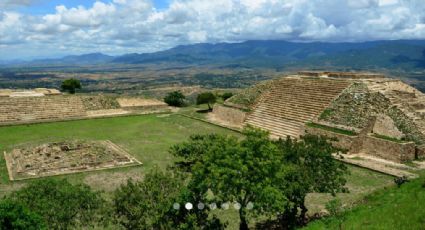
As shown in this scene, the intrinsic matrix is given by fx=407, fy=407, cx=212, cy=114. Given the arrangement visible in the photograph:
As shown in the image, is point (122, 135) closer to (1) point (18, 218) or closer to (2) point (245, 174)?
(2) point (245, 174)

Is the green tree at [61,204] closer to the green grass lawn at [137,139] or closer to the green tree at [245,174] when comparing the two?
the green tree at [245,174]

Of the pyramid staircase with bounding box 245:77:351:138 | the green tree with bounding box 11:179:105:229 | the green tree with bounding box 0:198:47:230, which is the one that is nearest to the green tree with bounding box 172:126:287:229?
the green tree with bounding box 11:179:105:229

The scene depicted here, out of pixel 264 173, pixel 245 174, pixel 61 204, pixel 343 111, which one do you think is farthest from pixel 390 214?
pixel 343 111

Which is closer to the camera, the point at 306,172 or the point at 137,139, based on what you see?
the point at 306,172

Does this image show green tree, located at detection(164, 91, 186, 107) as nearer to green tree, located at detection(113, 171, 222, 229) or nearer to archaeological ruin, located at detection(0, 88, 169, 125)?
archaeological ruin, located at detection(0, 88, 169, 125)

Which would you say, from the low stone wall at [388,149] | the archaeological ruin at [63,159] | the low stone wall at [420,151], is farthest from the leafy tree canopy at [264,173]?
the low stone wall at [420,151]

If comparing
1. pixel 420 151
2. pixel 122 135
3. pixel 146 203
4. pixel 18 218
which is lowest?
pixel 122 135

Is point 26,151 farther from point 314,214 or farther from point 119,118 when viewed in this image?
point 314,214
